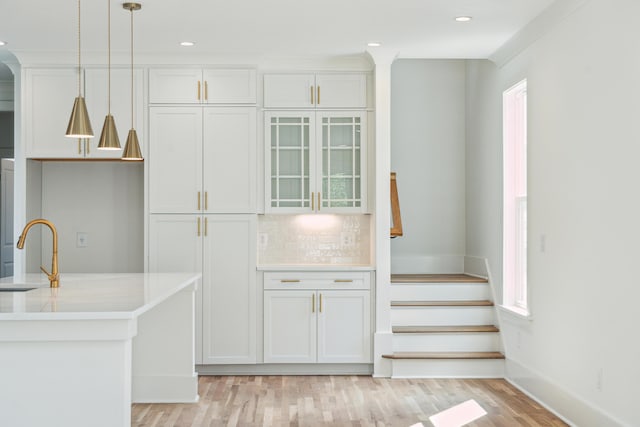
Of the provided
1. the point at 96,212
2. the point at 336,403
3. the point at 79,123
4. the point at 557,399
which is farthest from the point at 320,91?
the point at 557,399

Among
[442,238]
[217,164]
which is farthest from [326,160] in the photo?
[442,238]

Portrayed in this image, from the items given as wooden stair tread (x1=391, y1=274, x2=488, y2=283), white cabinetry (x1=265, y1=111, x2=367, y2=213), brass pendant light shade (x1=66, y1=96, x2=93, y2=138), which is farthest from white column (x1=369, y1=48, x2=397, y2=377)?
brass pendant light shade (x1=66, y1=96, x2=93, y2=138)

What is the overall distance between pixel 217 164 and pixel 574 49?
9.76 feet

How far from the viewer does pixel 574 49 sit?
4.42 meters

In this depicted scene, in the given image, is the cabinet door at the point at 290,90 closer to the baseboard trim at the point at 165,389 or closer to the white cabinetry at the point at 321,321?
the white cabinetry at the point at 321,321

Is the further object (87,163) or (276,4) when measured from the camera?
(87,163)

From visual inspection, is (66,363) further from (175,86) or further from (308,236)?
(308,236)

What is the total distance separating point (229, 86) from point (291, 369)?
244 centimetres

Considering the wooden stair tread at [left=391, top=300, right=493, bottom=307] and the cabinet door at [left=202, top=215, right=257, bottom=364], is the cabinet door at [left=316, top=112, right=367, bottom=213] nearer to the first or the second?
the cabinet door at [left=202, top=215, right=257, bottom=364]

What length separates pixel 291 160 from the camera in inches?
243

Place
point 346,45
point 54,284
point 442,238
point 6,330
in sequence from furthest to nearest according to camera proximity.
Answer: point 442,238 < point 346,45 < point 54,284 < point 6,330

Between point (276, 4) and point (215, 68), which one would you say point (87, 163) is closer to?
point (215, 68)

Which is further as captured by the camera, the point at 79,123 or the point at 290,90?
the point at 290,90

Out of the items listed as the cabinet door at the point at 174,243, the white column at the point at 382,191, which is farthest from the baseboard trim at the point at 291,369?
the cabinet door at the point at 174,243
